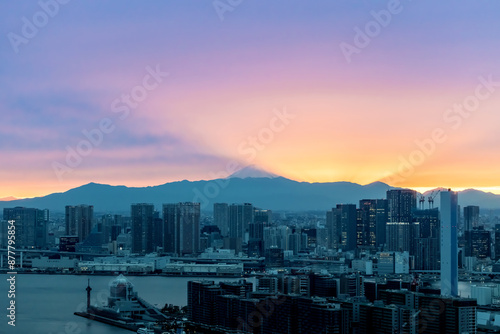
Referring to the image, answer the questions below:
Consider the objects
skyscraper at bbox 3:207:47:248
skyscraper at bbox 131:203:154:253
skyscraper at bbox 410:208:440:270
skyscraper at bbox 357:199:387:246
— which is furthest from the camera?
skyscraper at bbox 357:199:387:246

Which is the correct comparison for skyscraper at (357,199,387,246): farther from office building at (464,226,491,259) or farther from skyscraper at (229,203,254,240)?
skyscraper at (229,203,254,240)

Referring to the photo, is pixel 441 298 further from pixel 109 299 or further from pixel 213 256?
pixel 213 256

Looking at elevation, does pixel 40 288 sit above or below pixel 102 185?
below

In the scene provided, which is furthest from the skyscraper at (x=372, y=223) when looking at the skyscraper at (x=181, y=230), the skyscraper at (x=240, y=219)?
the skyscraper at (x=181, y=230)

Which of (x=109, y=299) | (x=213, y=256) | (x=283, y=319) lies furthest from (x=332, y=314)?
(x=213, y=256)

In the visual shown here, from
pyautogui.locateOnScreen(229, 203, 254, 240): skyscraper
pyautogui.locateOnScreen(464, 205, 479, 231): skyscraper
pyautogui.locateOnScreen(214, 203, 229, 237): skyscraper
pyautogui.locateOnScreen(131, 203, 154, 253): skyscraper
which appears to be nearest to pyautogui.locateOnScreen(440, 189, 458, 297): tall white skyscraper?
pyautogui.locateOnScreen(131, 203, 154, 253): skyscraper

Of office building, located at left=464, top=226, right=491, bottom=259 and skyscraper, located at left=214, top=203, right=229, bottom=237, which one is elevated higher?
skyscraper, located at left=214, top=203, right=229, bottom=237
